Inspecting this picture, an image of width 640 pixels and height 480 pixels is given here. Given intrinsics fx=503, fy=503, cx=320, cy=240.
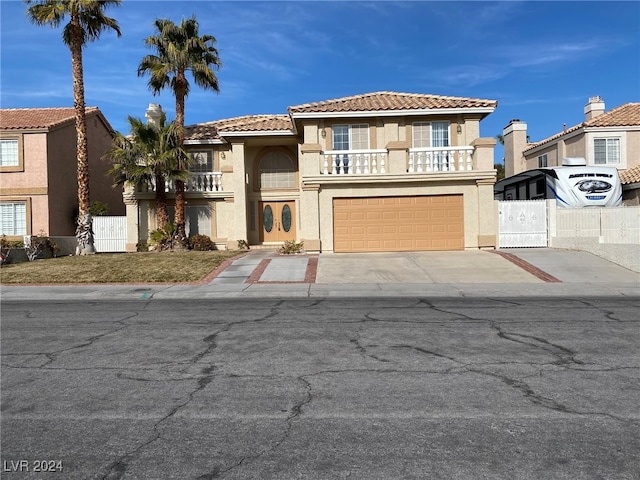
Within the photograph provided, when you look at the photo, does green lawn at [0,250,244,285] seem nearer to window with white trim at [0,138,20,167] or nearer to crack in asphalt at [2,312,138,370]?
crack in asphalt at [2,312,138,370]

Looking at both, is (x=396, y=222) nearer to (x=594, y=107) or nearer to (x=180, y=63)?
(x=180, y=63)

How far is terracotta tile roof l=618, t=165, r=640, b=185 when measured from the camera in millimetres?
25061

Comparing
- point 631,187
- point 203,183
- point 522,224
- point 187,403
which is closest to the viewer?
point 187,403

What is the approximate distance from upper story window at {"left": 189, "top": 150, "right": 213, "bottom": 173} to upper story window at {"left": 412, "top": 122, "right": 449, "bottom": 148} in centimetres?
1024

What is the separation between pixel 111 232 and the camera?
81.9 ft

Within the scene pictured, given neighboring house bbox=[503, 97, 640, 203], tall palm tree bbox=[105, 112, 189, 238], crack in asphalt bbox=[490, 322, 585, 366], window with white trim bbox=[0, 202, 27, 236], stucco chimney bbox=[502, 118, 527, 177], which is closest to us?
crack in asphalt bbox=[490, 322, 585, 366]

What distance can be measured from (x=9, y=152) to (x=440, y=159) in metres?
21.1

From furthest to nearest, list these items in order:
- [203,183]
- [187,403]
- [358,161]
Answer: [203,183], [358,161], [187,403]

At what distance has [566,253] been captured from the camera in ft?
63.4

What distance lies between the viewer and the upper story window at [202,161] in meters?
25.5

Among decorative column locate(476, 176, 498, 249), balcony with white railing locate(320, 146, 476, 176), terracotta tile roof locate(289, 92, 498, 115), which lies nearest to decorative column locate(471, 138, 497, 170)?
balcony with white railing locate(320, 146, 476, 176)

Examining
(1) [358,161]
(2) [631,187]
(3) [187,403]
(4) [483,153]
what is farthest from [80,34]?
(2) [631,187]

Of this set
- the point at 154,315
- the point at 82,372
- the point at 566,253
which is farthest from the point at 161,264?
the point at 566,253

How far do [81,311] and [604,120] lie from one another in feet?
95.9
